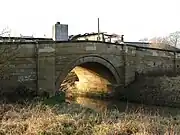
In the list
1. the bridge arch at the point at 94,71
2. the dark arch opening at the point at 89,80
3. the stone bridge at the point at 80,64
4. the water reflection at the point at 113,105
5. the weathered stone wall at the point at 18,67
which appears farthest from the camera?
the dark arch opening at the point at 89,80

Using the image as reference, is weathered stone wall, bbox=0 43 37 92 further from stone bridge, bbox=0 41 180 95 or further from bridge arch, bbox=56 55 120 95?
bridge arch, bbox=56 55 120 95

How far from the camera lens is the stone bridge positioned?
62.5 feet

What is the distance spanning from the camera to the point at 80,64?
23.5 metres

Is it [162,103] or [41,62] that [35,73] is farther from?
[162,103]

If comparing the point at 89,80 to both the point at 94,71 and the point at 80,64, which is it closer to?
the point at 94,71

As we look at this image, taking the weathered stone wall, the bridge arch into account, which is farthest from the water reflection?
the weathered stone wall

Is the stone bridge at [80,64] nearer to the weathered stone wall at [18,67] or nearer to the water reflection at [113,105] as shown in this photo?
the weathered stone wall at [18,67]

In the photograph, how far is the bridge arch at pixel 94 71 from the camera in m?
22.9

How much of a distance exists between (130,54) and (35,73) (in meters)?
8.60

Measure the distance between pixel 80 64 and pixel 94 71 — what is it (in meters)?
3.55

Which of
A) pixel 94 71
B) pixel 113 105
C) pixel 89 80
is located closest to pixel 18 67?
pixel 113 105

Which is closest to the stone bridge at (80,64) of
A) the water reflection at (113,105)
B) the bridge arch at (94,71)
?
the bridge arch at (94,71)

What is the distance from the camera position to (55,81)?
21125mm

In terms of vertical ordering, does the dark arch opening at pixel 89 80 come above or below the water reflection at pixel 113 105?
above
